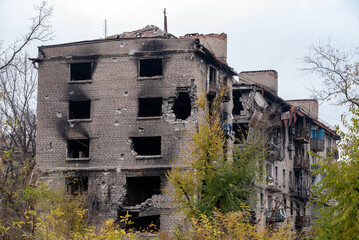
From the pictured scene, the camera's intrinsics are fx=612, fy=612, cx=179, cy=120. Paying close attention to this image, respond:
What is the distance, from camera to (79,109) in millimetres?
38594

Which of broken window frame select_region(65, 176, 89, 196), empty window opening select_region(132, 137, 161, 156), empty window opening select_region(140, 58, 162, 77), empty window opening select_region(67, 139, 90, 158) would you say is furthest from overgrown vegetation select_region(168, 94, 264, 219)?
empty window opening select_region(67, 139, 90, 158)

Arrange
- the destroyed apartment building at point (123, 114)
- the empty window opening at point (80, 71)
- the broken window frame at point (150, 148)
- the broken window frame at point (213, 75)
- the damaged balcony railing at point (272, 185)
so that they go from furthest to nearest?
the damaged balcony railing at point (272, 185) → the broken window frame at point (213, 75) → the empty window opening at point (80, 71) → the broken window frame at point (150, 148) → the destroyed apartment building at point (123, 114)

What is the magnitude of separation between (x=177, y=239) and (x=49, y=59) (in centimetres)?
1662

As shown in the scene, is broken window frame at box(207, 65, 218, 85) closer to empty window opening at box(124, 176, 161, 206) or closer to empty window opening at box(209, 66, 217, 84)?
empty window opening at box(209, 66, 217, 84)

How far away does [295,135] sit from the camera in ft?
170

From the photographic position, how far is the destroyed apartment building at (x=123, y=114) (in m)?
35.4

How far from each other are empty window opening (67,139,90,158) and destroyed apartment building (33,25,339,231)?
0.06m

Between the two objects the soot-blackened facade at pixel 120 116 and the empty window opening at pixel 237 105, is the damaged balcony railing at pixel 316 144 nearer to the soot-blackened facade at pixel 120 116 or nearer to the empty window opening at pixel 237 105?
the empty window opening at pixel 237 105

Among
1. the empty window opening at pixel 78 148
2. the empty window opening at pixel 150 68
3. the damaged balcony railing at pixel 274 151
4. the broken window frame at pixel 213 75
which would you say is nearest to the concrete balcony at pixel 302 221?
the damaged balcony railing at pixel 274 151

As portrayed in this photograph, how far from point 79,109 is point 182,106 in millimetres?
6502

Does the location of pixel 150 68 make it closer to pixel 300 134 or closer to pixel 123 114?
pixel 123 114

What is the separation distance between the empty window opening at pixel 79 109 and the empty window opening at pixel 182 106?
18.0 ft

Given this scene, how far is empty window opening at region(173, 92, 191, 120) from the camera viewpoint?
3806 centimetres

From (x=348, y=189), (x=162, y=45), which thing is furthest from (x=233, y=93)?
(x=348, y=189)
